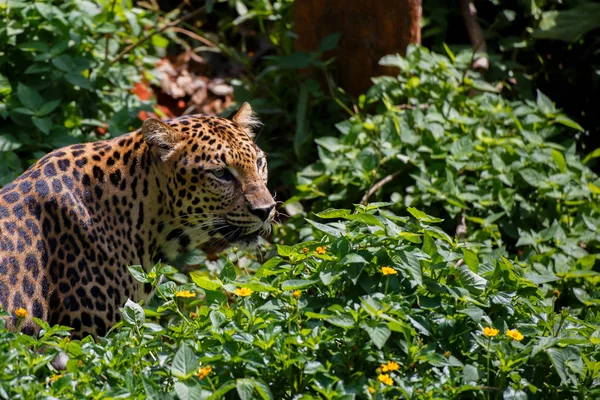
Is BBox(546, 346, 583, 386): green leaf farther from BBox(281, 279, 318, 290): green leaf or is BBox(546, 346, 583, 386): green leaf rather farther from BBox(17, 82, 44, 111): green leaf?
BBox(17, 82, 44, 111): green leaf

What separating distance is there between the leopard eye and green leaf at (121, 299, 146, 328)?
1.57m

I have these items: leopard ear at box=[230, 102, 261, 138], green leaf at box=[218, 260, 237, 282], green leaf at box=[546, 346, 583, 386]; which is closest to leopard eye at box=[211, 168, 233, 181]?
leopard ear at box=[230, 102, 261, 138]

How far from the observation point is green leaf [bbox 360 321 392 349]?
171 inches

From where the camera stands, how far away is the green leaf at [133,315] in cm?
481

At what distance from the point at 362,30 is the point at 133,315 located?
522 cm

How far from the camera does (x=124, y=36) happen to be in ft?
31.6

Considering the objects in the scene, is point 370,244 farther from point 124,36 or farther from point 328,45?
point 124,36

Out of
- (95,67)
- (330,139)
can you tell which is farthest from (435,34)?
(95,67)

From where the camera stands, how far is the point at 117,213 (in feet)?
19.9

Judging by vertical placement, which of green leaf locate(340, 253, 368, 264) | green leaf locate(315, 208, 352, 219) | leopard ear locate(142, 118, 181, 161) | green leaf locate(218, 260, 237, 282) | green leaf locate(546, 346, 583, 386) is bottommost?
green leaf locate(546, 346, 583, 386)

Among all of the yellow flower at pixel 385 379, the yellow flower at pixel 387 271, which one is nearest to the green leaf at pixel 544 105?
the yellow flower at pixel 387 271

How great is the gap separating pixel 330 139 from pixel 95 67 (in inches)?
95.0

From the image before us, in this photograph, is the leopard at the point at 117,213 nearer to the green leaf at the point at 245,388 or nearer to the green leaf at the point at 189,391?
the green leaf at the point at 189,391

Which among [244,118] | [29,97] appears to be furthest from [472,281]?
[29,97]
